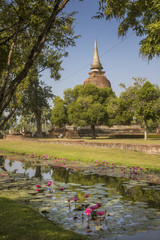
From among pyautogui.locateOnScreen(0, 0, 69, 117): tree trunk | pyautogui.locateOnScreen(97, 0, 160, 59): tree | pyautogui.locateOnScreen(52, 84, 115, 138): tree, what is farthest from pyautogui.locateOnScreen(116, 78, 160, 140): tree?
pyautogui.locateOnScreen(0, 0, 69, 117): tree trunk

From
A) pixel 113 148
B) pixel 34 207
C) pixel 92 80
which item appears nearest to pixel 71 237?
pixel 34 207

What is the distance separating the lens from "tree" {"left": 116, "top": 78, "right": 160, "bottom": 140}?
31.9 m

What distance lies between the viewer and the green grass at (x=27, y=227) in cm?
365

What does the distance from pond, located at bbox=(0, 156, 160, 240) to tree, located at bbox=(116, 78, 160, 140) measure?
2413 cm

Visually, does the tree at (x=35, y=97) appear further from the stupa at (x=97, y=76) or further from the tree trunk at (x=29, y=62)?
the tree trunk at (x=29, y=62)

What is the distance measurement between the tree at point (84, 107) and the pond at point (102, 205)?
28306mm

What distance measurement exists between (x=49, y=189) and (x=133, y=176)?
3975 millimetres

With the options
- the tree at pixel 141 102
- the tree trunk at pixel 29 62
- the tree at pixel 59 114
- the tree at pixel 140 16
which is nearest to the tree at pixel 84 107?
the tree at pixel 59 114

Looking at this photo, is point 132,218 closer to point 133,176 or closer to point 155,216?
point 155,216

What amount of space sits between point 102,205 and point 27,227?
210cm

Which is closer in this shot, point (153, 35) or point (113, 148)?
point (153, 35)

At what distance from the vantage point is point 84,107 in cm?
3897

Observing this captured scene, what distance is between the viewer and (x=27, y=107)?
3756cm

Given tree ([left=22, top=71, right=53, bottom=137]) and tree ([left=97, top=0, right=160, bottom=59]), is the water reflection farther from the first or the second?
tree ([left=22, top=71, right=53, bottom=137])
